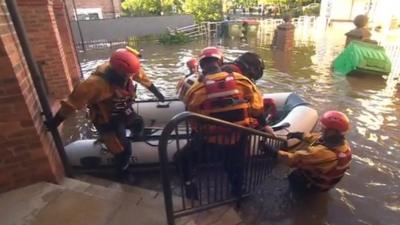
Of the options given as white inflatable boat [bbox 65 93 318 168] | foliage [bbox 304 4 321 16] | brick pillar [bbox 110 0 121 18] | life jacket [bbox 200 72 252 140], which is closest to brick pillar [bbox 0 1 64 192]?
white inflatable boat [bbox 65 93 318 168]

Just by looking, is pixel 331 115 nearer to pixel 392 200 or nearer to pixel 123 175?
pixel 392 200

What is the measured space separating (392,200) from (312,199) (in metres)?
0.94

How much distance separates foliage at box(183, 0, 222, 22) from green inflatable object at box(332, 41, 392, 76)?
1131 centimetres

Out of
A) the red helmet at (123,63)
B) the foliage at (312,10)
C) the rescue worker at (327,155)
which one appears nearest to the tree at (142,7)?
the foliage at (312,10)

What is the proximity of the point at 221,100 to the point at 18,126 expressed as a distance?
178 centimetres

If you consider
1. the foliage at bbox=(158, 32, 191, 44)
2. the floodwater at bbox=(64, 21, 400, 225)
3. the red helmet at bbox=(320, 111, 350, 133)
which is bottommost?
the floodwater at bbox=(64, 21, 400, 225)

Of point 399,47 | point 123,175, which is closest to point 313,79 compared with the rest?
point 399,47

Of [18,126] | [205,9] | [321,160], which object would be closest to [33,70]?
[18,126]

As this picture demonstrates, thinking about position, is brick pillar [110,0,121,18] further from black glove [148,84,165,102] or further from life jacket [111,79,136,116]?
life jacket [111,79,136,116]

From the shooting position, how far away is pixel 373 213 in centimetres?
324

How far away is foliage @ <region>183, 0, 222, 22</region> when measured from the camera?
59.5 feet

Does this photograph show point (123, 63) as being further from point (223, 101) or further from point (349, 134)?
point (349, 134)

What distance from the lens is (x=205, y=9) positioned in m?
18.2

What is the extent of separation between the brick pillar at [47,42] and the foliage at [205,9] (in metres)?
13.7
